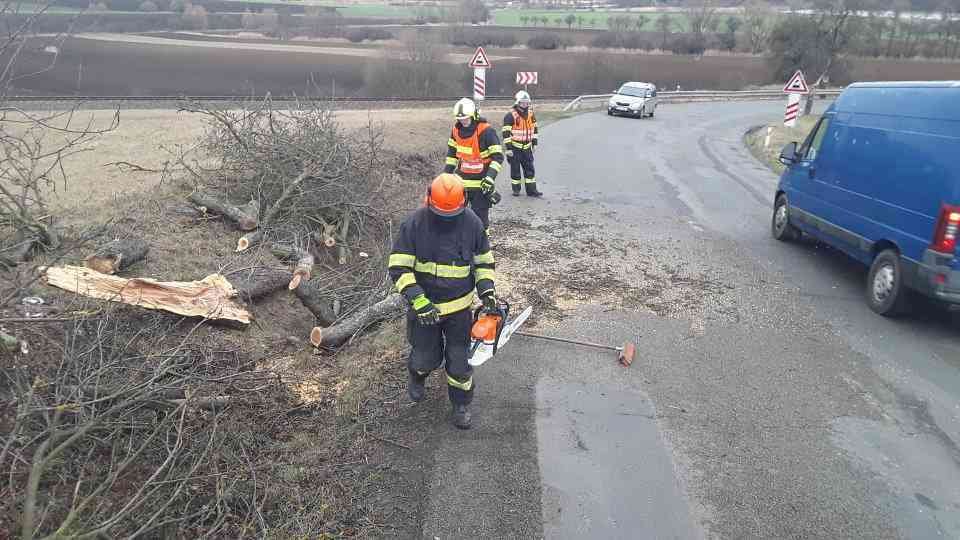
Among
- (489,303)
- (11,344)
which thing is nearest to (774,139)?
(489,303)

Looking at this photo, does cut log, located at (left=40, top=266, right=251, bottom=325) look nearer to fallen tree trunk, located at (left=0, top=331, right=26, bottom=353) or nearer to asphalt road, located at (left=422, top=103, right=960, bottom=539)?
fallen tree trunk, located at (left=0, top=331, right=26, bottom=353)

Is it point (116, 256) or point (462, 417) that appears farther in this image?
point (116, 256)

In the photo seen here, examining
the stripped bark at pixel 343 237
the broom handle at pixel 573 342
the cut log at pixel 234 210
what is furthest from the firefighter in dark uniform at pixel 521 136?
the broom handle at pixel 573 342

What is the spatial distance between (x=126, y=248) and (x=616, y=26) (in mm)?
70334

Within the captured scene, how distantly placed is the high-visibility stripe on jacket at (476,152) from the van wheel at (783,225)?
13.7 ft

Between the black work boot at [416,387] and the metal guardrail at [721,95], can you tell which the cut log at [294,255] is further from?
the metal guardrail at [721,95]

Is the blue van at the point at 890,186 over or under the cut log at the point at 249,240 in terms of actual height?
over

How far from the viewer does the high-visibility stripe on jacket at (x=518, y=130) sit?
1138cm

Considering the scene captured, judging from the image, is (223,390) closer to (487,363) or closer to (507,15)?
(487,363)

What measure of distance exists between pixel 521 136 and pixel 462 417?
7516 millimetres

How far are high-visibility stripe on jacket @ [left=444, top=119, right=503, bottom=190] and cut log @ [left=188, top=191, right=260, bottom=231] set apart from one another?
249 centimetres

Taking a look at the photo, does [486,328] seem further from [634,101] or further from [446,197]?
[634,101]

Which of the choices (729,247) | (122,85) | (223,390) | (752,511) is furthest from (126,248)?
(122,85)

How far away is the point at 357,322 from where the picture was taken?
20.2 ft
